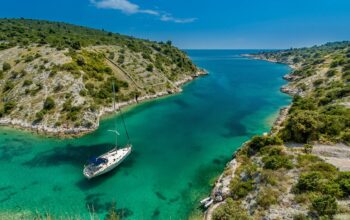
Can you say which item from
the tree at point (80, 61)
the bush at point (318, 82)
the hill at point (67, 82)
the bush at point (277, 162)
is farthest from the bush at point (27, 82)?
the bush at point (318, 82)

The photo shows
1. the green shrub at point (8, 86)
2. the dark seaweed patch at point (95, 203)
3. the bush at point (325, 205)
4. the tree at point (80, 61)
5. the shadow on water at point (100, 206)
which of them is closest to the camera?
the bush at point (325, 205)

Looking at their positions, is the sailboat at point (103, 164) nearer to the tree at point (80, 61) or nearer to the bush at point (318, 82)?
the tree at point (80, 61)

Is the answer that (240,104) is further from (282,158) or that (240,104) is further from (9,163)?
(9,163)

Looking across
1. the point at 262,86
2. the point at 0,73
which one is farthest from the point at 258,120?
the point at 0,73

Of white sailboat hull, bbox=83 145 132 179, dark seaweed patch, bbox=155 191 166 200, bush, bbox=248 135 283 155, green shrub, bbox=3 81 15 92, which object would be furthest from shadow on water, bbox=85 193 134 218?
green shrub, bbox=3 81 15 92

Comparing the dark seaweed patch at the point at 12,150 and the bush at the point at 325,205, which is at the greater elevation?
the bush at the point at 325,205

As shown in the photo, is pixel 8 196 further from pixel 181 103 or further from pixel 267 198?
pixel 181 103
